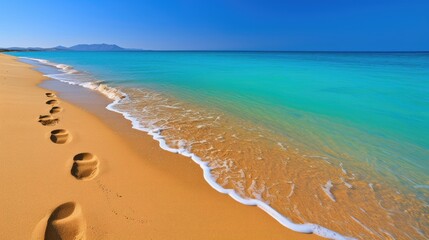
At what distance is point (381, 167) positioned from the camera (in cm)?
479

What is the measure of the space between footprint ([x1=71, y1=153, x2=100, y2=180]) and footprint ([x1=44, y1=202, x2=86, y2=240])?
793mm

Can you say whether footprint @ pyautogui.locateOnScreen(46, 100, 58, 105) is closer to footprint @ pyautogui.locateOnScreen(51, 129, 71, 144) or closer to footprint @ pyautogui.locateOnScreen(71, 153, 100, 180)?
footprint @ pyautogui.locateOnScreen(51, 129, 71, 144)

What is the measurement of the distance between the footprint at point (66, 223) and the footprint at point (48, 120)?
3784mm

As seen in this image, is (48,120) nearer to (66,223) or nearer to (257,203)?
(66,223)

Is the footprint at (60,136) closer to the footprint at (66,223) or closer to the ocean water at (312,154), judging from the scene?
the ocean water at (312,154)

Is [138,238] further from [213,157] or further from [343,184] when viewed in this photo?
[343,184]

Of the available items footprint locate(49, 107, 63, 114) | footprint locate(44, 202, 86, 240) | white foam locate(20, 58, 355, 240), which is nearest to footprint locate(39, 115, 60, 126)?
footprint locate(49, 107, 63, 114)

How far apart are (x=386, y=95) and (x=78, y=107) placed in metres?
15.2

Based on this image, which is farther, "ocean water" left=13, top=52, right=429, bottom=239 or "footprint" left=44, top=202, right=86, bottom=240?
"ocean water" left=13, top=52, right=429, bottom=239

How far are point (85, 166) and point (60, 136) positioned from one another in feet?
5.40

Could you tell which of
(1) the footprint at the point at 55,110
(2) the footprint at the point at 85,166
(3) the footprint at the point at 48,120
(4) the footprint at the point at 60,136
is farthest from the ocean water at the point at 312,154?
(3) the footprint at the point at 48,120

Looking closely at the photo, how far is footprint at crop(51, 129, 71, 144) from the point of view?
15.9ft

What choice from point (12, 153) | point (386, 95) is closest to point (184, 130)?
point (12, 153)

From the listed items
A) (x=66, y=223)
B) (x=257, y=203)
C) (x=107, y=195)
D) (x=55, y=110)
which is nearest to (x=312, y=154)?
(x=257, y=203)
